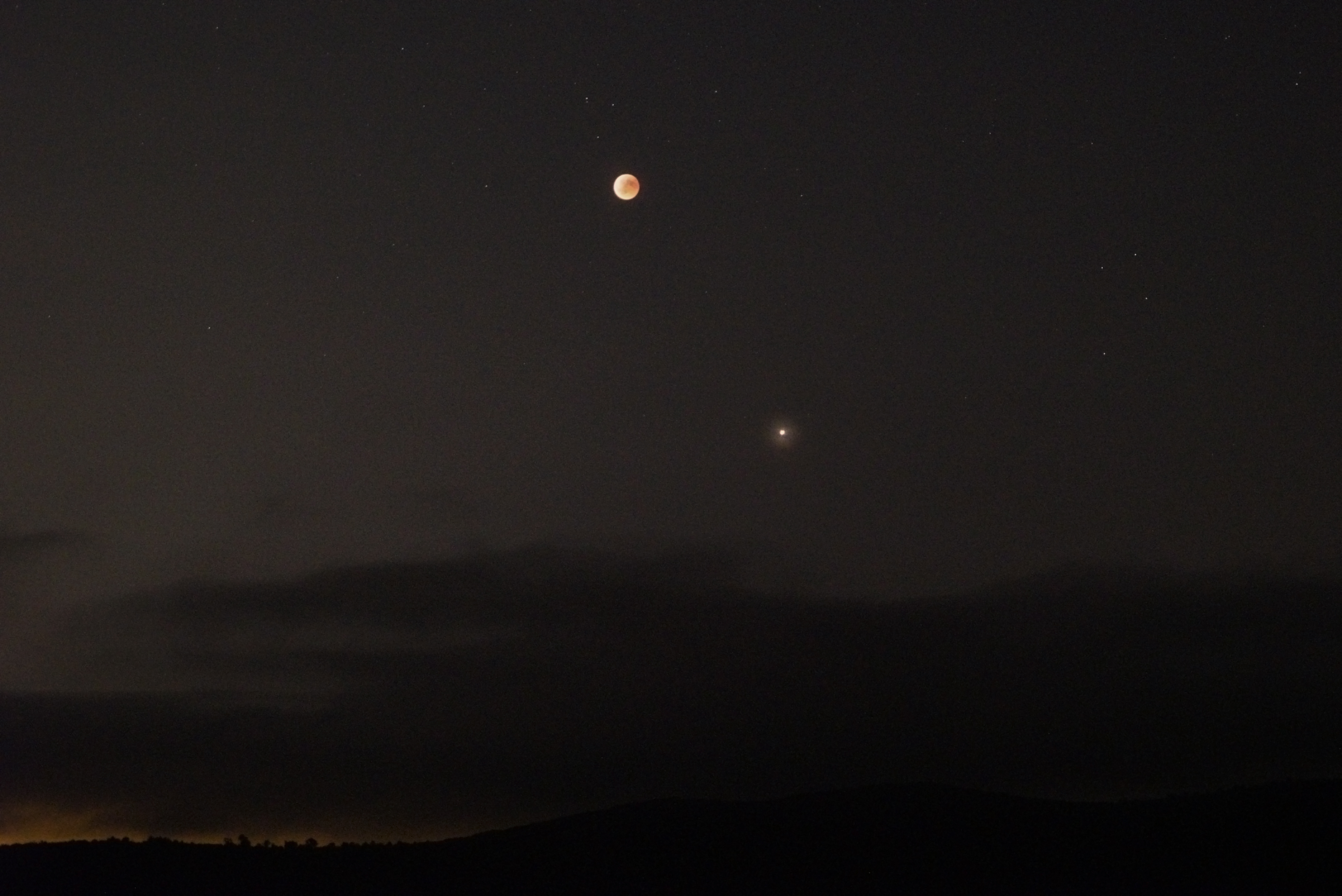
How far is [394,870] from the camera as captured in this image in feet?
122

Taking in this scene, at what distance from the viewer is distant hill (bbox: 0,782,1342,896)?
35.6 metres

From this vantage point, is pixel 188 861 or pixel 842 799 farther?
pixel 842 799

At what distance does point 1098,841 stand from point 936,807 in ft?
20.6

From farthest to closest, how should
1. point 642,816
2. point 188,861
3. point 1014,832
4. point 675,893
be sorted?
point 642,816, point 1014,832, point 188,861, point 675,893

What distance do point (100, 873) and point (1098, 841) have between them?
23501 mm

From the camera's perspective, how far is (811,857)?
38.9 meters

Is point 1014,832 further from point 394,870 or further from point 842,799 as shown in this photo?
point 394,870

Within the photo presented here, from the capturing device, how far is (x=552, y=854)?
129 feet

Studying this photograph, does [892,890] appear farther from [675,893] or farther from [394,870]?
[394,870]

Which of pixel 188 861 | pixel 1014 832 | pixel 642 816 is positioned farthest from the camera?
pixel 642 816

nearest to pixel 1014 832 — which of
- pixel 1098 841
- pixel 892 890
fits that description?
pixel 1098 841

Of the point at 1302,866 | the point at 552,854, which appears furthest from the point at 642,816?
the point at 1302,866

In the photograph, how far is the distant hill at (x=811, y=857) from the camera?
117 ft

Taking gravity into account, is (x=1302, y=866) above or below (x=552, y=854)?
below
